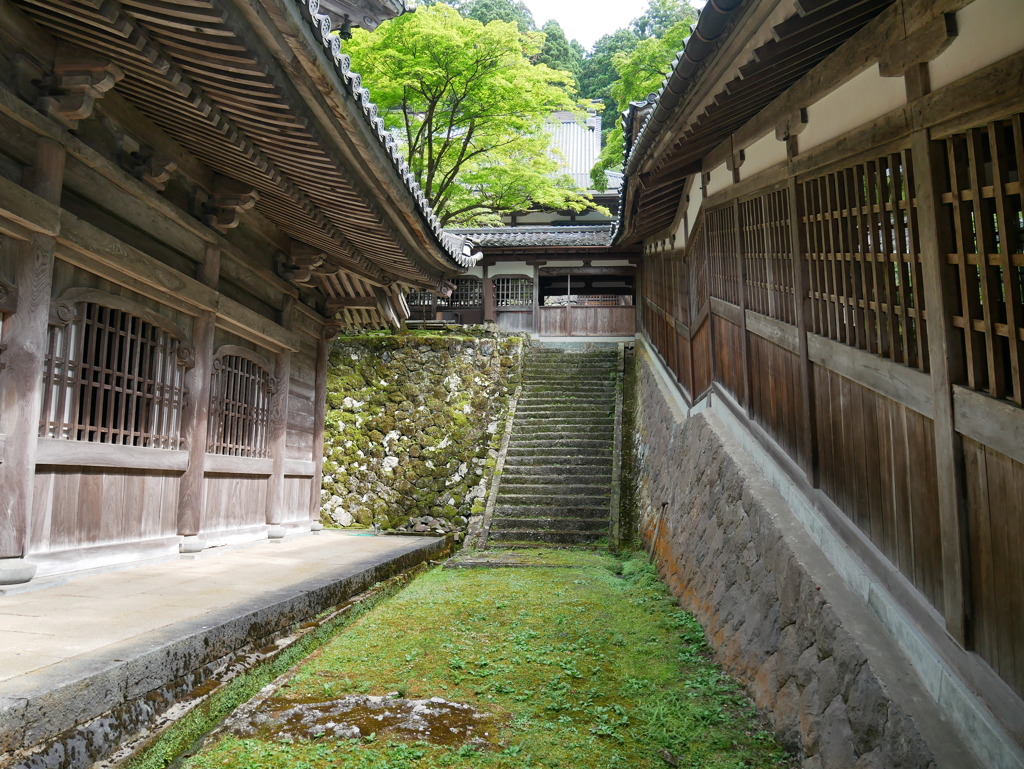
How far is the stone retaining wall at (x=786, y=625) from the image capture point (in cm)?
287

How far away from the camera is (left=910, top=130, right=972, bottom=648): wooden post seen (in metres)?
2.76

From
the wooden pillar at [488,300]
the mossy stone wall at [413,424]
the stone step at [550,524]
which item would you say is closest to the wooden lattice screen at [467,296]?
the wooden pillar at [488,300]

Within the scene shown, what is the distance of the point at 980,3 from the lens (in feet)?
8.99

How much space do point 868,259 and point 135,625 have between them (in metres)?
4.85

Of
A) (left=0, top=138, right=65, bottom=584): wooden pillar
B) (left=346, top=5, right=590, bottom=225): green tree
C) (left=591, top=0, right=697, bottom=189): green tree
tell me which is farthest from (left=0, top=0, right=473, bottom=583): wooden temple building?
(left=591, top=0, right=697, bottom=189): green tree

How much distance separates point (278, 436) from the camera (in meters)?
9.38

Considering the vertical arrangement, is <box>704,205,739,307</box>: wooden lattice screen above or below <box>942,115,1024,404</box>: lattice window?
above

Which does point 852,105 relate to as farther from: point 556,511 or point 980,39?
point 556,511

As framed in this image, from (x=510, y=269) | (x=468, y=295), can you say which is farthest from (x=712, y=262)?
(x=468, y=295)

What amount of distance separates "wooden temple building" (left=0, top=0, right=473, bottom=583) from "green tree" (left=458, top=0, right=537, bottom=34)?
35822 mm

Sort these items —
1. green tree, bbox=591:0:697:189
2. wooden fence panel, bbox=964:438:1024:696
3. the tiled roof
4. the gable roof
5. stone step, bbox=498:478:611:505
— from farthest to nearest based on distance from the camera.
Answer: the tiled roof, green tree, bbox=591:0:697:189, stone step, bbox=498:478:611:505, the gable roof, wooden fence panel, bbox=964:438:1024:696

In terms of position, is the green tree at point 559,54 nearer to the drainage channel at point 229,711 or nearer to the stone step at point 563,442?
the stone step at point 563,442

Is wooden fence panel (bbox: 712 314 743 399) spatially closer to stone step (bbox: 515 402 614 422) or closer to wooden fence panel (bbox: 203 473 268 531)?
wooden fence panel (bbox: 203 473 268 531)

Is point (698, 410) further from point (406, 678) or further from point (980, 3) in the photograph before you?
point (980, 3)
